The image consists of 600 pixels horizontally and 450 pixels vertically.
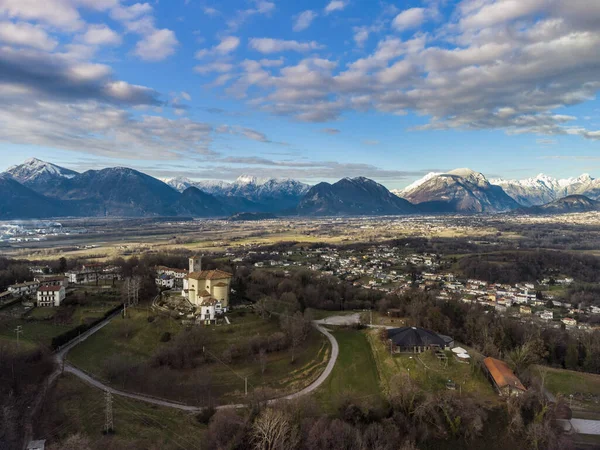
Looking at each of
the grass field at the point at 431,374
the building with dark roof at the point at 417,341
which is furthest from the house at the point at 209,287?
the building with dark roof at the point at 417,341

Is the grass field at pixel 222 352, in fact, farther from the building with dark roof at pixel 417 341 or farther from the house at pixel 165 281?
the house at pixel 165 281

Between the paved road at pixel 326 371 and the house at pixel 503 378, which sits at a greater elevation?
the house at pixel 503 378

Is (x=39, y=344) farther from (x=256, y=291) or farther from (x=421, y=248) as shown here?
(x=421, y=248)

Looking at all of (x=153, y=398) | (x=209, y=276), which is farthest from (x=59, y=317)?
(x=153, y=398)

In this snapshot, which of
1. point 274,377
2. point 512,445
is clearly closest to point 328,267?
point 274,377

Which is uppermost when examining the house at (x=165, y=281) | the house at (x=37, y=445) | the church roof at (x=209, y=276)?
the church roof at (x=209, y=276)

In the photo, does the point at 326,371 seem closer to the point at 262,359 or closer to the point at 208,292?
the point at 262,359
